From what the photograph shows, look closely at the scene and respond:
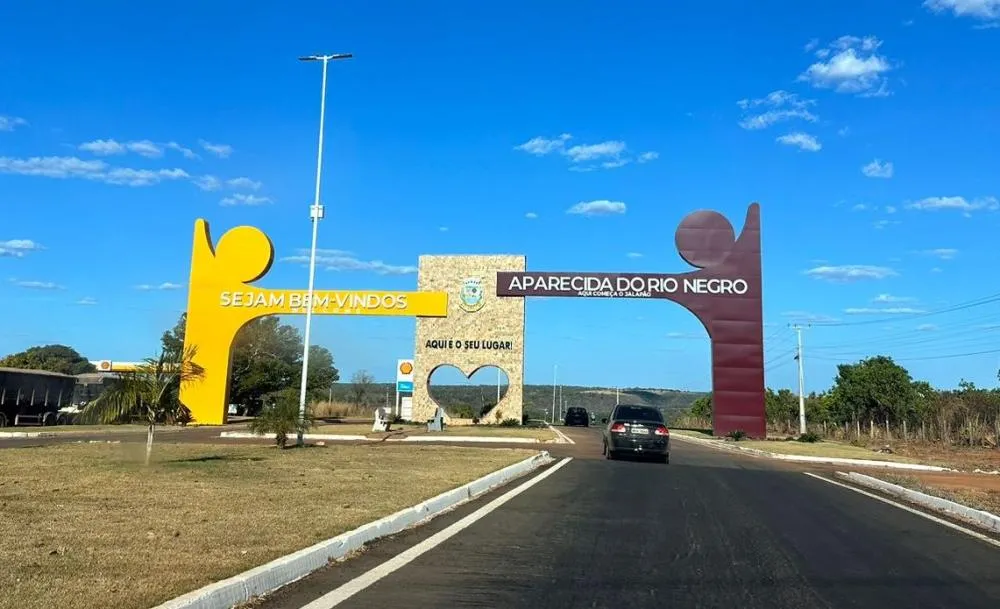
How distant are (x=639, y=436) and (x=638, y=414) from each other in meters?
0.94

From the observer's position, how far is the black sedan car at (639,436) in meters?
22.0

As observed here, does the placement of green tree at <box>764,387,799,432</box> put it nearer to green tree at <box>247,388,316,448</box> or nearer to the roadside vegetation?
the roadside vegetation

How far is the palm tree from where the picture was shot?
16484 millimetres

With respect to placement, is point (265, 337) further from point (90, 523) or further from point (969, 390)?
point (90, 523)

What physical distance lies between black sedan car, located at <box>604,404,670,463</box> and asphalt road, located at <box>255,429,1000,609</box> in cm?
753

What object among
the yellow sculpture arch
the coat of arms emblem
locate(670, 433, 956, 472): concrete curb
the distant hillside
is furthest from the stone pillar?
the distant hillside

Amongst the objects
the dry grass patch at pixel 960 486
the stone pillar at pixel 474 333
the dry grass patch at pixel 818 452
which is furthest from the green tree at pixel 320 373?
the dry grass patch at pixel 960 486

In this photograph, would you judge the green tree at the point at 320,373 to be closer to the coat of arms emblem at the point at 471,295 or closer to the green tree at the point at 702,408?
the coat of arms emblem at the point at 471,295

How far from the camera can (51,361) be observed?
90.6 m

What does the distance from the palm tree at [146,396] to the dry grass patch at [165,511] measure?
0.79 m

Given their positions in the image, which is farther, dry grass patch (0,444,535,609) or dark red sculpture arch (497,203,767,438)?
dark red sculpture arch (497,203,767,438)

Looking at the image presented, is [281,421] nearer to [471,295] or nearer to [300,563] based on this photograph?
[300,563]

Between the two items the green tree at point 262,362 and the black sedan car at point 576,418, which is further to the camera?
the green tree at point 262,362

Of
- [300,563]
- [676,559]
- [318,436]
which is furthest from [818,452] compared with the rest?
[300,563]
